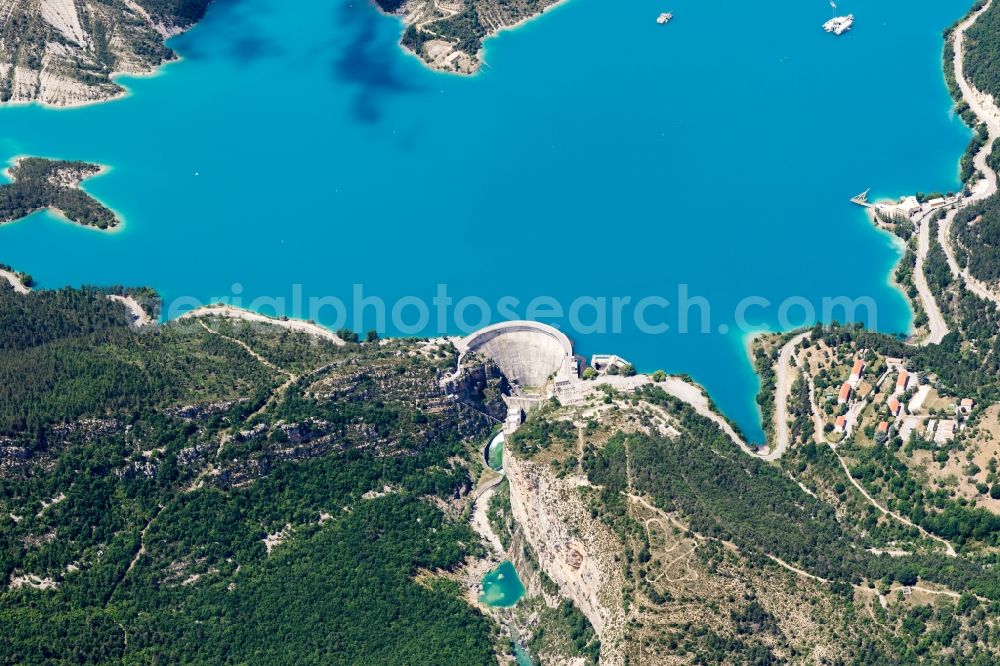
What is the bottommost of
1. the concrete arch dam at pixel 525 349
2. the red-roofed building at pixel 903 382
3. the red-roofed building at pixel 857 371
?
the red-roofed building at pixel 903 382

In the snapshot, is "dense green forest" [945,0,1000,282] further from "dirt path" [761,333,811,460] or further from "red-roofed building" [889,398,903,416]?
"red-roofed building" [889,398,903,416]

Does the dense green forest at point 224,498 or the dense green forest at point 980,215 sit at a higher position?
the dense green forest at point 980,215

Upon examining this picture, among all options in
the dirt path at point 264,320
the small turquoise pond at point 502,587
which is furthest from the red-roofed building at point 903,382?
the dirt path at point 264,320

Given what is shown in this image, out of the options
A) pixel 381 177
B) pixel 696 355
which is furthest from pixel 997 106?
pixel 381 177

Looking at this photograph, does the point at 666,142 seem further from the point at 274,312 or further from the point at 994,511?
the point at 994,511

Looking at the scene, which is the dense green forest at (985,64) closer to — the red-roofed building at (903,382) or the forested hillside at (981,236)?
the forested hillside at (981,236)

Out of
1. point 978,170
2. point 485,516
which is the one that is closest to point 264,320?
point 485,516

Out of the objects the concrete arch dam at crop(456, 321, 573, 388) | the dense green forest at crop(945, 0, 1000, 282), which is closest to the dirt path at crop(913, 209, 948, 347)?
the dense green forest at crop(945, 0, 1000, 282)
